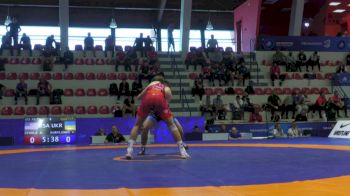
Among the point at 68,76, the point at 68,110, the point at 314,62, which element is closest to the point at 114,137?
the point at 68,110

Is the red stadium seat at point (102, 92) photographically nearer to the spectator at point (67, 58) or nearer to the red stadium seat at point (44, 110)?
the spectator at point (67, 58)

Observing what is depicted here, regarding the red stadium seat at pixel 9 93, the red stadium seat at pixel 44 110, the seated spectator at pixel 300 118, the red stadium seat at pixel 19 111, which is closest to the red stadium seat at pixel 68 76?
the red stadium seat at pixel 9 93

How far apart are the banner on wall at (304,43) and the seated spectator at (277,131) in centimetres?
979

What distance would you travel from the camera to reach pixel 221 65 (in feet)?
82.4

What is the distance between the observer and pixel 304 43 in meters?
28.6

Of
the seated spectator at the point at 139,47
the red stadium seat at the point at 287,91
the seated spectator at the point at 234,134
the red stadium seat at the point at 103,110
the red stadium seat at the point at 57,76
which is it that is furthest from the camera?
the seated spectator at the point at 139,47

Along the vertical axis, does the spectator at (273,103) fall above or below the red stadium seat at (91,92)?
below

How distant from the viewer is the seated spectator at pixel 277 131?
19.0 meters

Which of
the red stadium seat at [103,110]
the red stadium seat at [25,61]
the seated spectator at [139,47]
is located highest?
the seated spectator at [139,47]

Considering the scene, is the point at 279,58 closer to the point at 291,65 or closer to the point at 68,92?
the point at 291,65

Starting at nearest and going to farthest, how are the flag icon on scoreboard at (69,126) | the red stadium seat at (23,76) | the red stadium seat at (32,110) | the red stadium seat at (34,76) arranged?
the flag icon on scoreboard at (69,126), the red stadium seat at (32,110), the red stadium seat at (23,76), the red stadium seat at (34,76)

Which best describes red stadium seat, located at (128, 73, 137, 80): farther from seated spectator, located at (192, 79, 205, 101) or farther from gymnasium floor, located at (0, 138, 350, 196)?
gymnasium floor, located at (0, 138, 350, 196)

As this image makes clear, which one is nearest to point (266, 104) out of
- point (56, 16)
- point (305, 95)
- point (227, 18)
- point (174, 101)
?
point (305, 95)

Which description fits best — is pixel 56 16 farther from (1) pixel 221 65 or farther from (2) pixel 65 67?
(1) pixel 221 65
